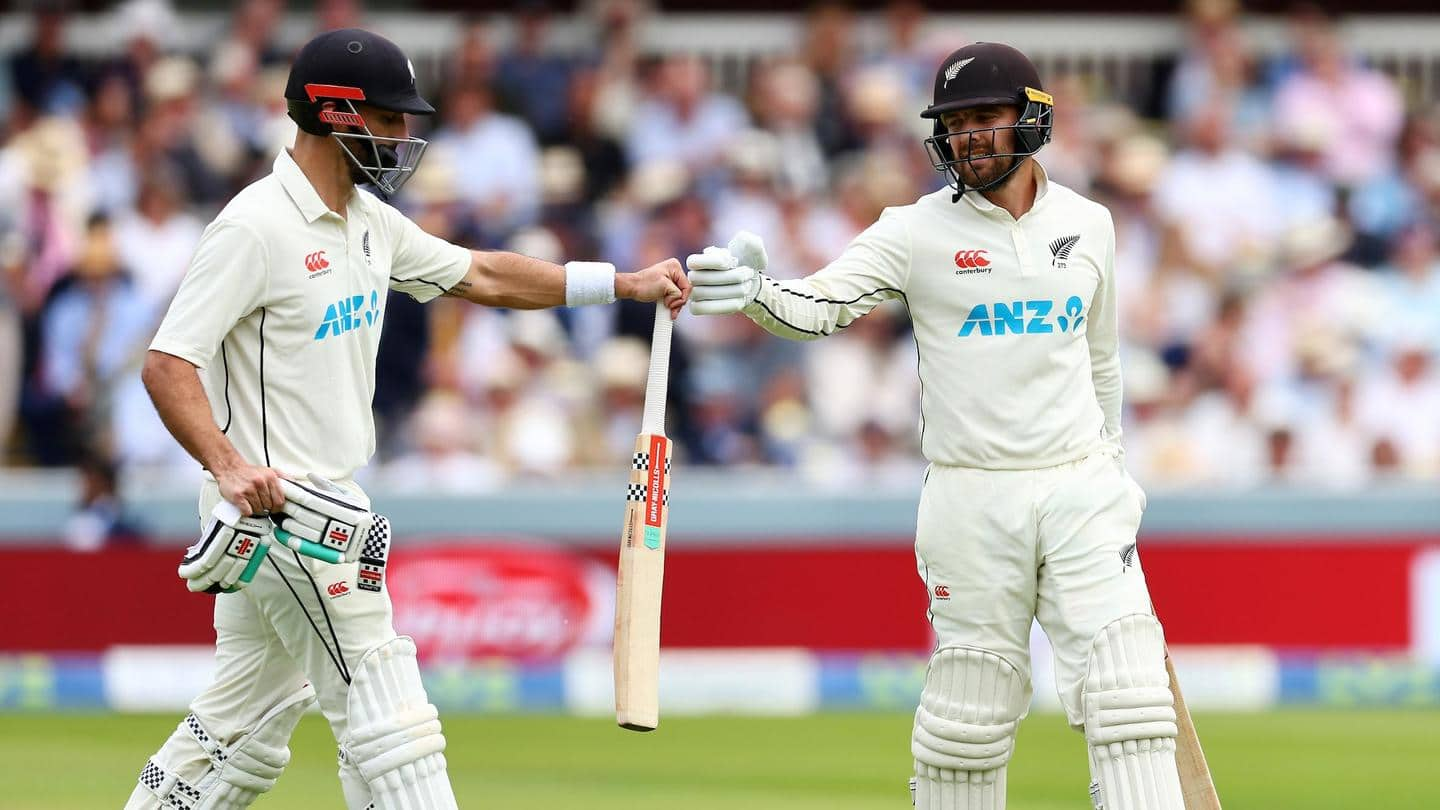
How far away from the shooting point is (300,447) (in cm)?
473

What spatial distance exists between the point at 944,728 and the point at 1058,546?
0.48 m

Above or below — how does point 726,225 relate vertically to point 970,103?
above

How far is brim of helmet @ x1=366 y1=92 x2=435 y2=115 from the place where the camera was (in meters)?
4.77

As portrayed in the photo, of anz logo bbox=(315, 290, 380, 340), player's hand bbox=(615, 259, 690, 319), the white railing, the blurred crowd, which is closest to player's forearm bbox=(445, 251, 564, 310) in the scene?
player's hand bbox=(615, 259, 690, 319)

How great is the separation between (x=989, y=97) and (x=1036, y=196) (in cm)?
30

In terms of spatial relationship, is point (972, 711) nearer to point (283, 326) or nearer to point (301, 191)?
point (283, 326)

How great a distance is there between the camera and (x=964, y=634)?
197 inches

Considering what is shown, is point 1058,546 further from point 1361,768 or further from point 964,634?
point 1361,768

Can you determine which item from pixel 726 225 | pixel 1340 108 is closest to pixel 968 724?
pixel 726 225

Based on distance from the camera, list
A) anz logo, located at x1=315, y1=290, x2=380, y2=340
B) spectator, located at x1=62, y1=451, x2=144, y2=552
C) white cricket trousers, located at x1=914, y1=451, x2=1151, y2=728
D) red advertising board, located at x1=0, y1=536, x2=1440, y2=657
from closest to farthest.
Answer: anz logo, located at x1=315, y1=290, x2=380, y2=340, white cricket trousers, located at x1=914, y1=451, x2=1151, y2=728, red advertising board, located at x1=0, y1=536, x2=1440, y2=657, spectator, located at x1=62, y1=451, x2=144, y2=552

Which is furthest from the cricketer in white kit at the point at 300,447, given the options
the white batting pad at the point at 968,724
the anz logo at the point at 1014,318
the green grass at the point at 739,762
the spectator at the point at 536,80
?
the spectator at the point at 536,80

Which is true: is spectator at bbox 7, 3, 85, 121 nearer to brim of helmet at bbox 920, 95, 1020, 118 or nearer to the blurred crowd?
the blurred crowd

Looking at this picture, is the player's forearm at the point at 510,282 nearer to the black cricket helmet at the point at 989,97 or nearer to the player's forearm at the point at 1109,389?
the black cricket helmet at the point at 989,97

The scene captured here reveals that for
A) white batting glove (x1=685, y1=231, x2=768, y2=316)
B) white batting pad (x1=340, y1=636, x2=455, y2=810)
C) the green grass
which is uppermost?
white batting glove (x1=685, y1=231, x2=768, y2=316)
